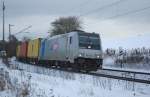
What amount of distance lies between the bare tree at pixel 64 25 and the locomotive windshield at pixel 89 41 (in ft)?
211

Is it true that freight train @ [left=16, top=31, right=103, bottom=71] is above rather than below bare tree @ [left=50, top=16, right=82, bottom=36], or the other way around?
below

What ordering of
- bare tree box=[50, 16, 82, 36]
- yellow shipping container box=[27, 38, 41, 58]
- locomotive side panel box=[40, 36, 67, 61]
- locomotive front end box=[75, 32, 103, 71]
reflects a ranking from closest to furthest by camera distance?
locomotive front end box=[75, 32, 103, 71], locomotive side panel box=[40, 36, 67, 61], yellow shipping container box=[27, 38, 41, 58], bare tree box=[50, 16, 82, 36]

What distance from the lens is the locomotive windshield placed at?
28.5 m

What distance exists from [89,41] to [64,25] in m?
69.3

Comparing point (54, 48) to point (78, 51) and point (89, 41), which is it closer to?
point (89, 41)

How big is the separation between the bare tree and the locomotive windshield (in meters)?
64.3

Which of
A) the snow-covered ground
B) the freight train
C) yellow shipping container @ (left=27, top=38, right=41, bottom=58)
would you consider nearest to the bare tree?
yellow shipping container @ (left=27, top=38, right=41, bottom=58)

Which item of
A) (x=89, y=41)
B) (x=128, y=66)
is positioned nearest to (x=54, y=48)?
(x=128, y=66)

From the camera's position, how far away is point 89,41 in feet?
95.0

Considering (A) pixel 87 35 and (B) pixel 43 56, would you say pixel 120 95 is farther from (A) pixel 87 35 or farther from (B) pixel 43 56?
(B) pixel 43 56

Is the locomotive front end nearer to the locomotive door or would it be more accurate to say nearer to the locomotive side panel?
the locomotive door

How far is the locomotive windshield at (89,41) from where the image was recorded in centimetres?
2853

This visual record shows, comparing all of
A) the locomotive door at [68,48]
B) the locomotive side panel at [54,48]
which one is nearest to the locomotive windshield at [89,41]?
the locomotive door at [68,48]

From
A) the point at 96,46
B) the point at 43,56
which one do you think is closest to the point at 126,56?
the point at 43,56
